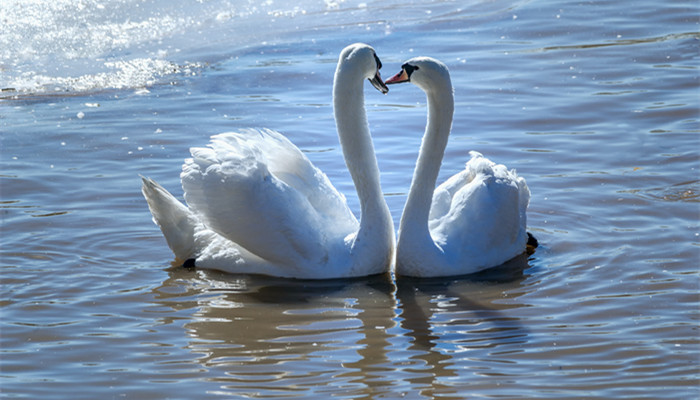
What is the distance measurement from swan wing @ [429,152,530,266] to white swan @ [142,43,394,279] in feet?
1.46

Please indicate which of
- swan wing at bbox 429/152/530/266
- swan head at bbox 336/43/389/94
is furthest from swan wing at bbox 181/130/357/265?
swan head at bbox 336/43/389/94

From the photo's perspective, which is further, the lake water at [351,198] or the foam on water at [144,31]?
the foam on water at [144,31]

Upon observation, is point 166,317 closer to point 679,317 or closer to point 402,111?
point 679,317

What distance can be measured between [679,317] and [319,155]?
4.46 m

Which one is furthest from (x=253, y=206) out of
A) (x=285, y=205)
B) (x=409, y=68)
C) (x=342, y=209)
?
(x=409, y=68)

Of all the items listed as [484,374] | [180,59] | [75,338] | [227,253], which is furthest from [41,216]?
[180,59]

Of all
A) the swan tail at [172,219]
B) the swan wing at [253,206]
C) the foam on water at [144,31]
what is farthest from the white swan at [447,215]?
the foam on water at [144,31]

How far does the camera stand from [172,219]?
723 centimetres

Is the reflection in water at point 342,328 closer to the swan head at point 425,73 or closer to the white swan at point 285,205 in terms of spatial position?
the white swan at point 285,205

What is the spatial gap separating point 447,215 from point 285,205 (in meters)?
1.20

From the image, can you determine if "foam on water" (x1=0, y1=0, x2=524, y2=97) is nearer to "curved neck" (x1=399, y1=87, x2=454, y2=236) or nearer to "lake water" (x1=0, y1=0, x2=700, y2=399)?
"lake water" (x1=0, y1=0, x2=700, y2=399)

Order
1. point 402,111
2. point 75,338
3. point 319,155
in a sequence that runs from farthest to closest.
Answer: point 402,111
point 319,155
point 75,338

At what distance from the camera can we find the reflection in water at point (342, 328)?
5.29 m

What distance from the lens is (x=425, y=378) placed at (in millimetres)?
5266
